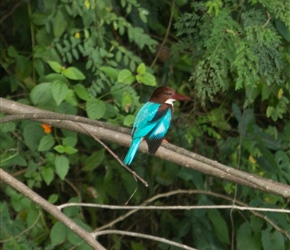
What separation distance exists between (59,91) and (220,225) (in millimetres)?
992

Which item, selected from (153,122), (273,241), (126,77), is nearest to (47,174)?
(126,77)

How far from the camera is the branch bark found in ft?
11.2

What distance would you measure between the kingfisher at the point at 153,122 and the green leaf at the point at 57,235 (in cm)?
61

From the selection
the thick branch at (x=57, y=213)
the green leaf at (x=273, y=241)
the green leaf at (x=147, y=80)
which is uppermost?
the green leaf at (x=147, y=80)

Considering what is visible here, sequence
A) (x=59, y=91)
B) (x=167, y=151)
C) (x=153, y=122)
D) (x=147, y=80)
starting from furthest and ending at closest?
(x=147, y=80) → (x=59, y=91) → (x=153, y=122) → (x=167, y=151)

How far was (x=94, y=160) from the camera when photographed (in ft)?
15.4

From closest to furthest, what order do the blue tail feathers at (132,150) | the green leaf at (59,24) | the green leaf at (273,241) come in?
the blue tail feathers at (132,150)
the green leaf at (273,241)
the green leaf at (59,24)

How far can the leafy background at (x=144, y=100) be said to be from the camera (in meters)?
4.10

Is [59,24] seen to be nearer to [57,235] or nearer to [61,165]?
[61,165]

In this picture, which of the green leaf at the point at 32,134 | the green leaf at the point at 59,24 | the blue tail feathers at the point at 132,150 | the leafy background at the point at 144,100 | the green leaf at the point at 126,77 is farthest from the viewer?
the green leaf at the point at 59,24

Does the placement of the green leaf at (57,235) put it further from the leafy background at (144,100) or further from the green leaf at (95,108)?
the green leaf at (95,108)

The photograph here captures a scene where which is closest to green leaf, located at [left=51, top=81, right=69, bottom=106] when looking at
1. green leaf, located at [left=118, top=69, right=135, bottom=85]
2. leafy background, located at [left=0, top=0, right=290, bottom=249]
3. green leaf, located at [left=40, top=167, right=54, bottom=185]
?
leafy background, located at [left=0, top=0, right=290, bottom=249]

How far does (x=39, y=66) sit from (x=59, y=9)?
1.05ft

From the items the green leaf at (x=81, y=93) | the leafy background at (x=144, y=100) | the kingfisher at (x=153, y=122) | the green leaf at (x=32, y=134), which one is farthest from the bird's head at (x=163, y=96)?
the green leaf at (x=32, y=134)
